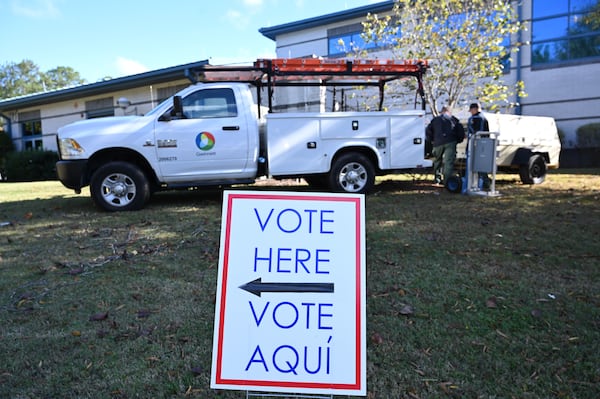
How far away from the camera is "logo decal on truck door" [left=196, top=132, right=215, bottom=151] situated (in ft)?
24.9

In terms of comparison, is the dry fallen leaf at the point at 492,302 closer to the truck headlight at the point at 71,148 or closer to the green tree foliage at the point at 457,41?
the truck headlight at the point at 71,148

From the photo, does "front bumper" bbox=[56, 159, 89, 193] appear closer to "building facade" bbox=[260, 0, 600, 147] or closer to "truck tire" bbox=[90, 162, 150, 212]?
"truck tire" bbox=[90, 162, 150, 212]

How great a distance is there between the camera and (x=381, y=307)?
3.37 meters

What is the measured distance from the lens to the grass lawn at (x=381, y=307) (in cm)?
246

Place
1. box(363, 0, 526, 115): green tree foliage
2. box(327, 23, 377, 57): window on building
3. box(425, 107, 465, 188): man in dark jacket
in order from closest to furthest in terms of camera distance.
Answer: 1. box(425, 107, 465, 188): man in dark jacket
2. box(363, 0, 526, 115): green tree foliage
3. box(327, 23, 377, 57): window on building

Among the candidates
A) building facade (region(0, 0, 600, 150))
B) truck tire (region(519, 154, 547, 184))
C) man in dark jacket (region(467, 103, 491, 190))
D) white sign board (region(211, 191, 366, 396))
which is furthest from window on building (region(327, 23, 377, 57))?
white sign board (region(211, 191, 366, 396))

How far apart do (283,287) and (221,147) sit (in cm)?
594

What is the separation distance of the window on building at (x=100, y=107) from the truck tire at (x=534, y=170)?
1843 centimetres

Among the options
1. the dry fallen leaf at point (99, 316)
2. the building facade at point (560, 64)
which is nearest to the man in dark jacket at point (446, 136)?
the dry fallen leaf at point (99, 316)

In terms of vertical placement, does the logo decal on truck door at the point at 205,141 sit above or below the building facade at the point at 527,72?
below

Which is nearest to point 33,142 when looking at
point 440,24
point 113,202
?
point 113,202

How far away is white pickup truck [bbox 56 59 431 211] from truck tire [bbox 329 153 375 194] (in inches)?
0.7

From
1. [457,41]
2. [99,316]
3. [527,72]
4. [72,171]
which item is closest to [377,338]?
[99,316]

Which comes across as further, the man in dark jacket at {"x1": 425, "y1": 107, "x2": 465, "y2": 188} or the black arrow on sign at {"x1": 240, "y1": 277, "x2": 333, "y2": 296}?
the man in dark jacket at {"x1": 425, "y1": 107, "x2": 465, "y2": 188}
